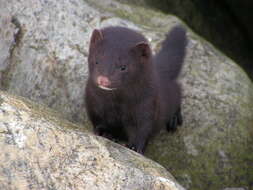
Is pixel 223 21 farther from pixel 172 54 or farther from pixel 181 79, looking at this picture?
pixel 172 54

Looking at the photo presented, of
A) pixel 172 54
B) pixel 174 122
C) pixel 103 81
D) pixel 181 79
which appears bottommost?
pixel 174 122

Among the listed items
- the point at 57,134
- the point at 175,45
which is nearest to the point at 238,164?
the point at 175,45

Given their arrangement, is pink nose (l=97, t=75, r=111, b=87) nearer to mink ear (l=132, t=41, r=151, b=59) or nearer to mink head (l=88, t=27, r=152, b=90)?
mink head (l=88, t=27, r=152, b=90)

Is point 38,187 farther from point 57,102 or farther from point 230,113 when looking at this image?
point 230,113

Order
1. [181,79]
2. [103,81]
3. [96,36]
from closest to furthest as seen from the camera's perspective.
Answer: [103,81] → [96,36] → [181,79]

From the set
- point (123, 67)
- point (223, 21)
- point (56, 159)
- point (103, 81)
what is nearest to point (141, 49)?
point (123, 67)

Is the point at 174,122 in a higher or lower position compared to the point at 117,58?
lower

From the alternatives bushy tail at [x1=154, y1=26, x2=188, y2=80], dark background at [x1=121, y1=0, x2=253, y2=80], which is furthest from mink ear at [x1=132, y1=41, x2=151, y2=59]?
dark background at [x1=121, y1=0, x2=253, y2=80]
